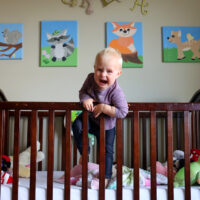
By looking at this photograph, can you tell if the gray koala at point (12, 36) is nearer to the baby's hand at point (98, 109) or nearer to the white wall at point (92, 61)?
the white wall at point (92, 61)

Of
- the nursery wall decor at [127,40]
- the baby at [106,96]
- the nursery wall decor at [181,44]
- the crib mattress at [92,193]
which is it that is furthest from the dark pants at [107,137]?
the nursery wall decor at [181,44]

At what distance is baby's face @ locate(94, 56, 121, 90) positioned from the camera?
1177mm

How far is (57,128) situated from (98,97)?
971mm

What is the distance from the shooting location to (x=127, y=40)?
7.28ft

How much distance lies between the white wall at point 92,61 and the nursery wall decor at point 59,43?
44mm

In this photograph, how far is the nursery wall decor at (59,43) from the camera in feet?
7.23

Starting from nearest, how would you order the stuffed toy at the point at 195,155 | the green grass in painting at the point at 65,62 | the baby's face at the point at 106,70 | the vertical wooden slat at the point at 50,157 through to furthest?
the baby's face at the point at 106,70 < the vertical wooden slat at the point at 50,157 < the stuffed toy at the point at 195,155 < the green grass in painting at the point at 65,62

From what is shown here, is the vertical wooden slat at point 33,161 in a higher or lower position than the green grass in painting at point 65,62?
lower

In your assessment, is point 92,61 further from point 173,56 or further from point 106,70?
point 106,70

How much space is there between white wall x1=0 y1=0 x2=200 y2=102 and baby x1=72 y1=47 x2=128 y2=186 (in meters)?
0.92

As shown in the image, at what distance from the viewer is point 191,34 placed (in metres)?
2.22

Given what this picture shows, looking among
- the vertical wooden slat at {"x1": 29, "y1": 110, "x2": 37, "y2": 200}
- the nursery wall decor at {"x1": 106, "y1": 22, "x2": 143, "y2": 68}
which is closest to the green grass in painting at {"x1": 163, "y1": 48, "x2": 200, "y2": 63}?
the nursery wall decor at {"x1": 106, "y1": 22, "x2": 143, "y2": 68}

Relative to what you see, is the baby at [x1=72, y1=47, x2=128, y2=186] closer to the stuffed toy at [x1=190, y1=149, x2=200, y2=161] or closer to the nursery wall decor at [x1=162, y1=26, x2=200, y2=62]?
the stuffed toy at [x1=190, y1=149, x2=200, y2=161]

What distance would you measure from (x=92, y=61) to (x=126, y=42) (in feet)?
1.04
